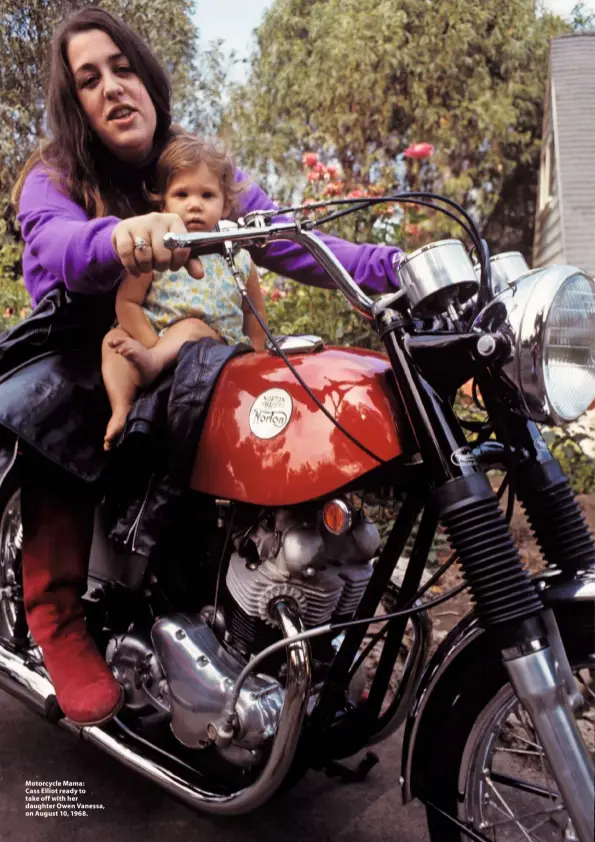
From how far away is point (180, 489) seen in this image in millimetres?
1631

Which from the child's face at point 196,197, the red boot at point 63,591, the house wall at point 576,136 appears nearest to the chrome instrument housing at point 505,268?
the child's face at point 196,197

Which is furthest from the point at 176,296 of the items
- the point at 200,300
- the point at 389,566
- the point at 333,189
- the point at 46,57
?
the point at 46,57

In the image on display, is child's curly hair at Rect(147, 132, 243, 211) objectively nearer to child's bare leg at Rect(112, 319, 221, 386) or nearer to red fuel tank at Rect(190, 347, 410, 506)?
child's bare leg at Rect(112, 319, 221, 386)

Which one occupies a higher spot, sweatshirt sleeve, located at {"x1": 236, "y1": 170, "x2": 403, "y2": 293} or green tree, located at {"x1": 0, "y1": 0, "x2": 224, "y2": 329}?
green tree, located at {"x1": 0, "y1": 0, "x2": 224, "y2": 329}

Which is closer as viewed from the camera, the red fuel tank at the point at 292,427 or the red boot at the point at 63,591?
the red fuel tank at the point at 292,427

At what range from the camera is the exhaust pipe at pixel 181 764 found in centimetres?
144

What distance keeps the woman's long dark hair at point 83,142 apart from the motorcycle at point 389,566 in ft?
1.93

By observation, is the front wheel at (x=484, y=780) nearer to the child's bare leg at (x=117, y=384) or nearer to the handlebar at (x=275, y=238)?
the handlebar at (x=275, y=238)

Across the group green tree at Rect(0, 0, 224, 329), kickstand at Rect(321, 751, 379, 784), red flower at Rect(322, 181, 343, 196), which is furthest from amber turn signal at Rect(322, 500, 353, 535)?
green tree at Rect(0, 0, 224, 329)

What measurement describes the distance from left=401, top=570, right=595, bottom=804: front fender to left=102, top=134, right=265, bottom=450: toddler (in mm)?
811

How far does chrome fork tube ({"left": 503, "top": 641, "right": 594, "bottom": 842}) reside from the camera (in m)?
1.15

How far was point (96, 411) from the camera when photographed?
1726mm

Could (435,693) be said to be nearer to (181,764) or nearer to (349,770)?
(349,770)

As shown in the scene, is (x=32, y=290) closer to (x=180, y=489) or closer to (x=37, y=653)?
(x=180, y=489)
